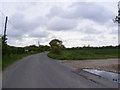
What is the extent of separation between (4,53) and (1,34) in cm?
305

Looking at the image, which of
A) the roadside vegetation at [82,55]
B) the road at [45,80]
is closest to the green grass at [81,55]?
the roadside vegetation at [82,55]

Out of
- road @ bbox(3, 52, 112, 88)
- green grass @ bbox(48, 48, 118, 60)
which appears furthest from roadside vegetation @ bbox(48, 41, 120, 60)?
road @ bbox(3, 52, 112, 88)

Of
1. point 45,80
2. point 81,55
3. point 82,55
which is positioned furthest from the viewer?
point 82,55

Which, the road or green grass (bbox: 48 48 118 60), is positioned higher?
the road

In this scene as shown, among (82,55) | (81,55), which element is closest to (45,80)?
(81,55)

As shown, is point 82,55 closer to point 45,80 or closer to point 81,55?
point 81,55

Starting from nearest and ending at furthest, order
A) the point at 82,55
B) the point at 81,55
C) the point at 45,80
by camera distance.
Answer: the point at 45,80 < the point at 81,55 < the point at 82,55

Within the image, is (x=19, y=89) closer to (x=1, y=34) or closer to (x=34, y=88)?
(x=34, y=88)

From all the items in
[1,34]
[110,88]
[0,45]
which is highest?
[1,34]

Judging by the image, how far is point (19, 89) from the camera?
6.39 metres

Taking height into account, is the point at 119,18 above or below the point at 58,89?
above

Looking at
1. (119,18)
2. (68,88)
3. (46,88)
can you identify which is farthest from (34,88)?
(119,18)

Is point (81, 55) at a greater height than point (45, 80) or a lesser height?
lesser

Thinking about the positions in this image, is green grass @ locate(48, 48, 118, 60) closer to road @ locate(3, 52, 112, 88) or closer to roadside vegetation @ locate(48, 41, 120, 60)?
roadside vegetation @ locate(48, 41, 120, 60)
